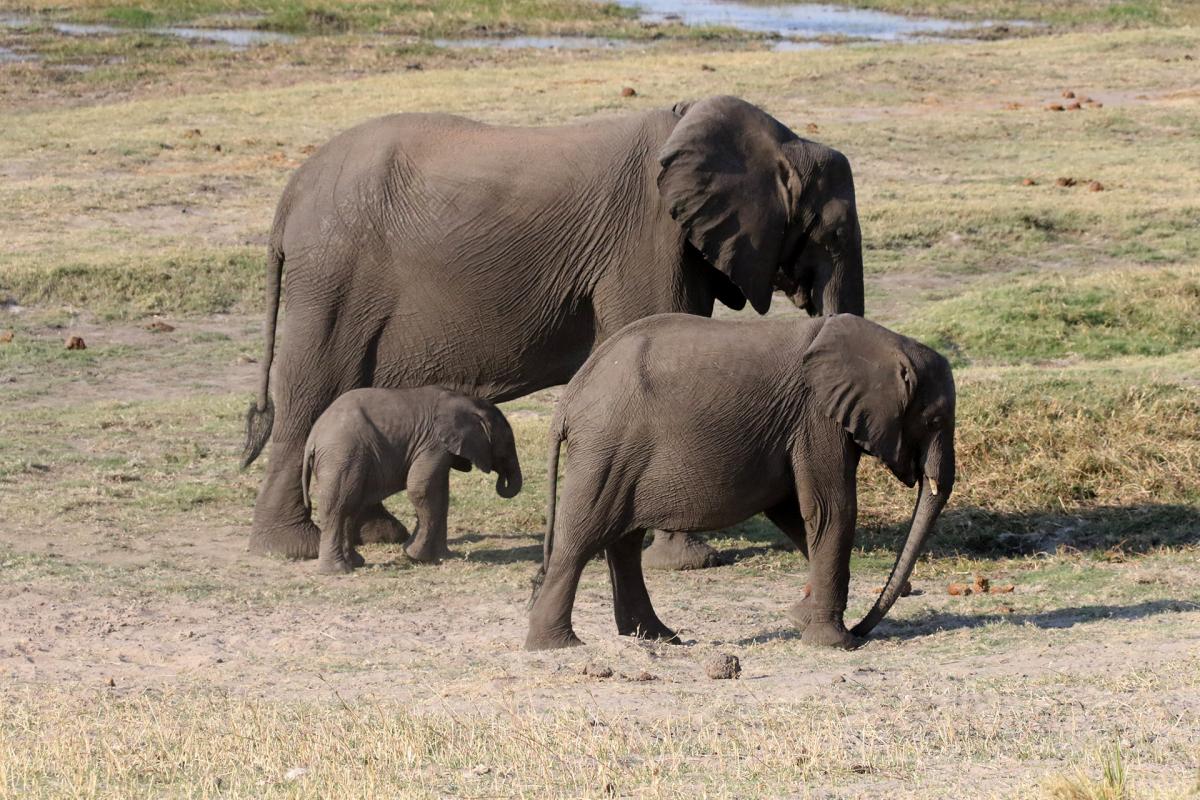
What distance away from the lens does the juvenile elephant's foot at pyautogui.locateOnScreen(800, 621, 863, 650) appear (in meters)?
8.14

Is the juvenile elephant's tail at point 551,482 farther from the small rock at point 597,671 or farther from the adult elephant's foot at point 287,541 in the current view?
the adult elephant's foot at point 287,541

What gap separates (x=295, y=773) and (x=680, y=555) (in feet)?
14.1

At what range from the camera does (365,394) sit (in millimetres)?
9914

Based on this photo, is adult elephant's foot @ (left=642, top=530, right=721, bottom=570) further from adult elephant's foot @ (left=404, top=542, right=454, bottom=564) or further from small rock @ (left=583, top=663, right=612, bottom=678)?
small rock @ (left=583, top=663, right=612, bottom=678)

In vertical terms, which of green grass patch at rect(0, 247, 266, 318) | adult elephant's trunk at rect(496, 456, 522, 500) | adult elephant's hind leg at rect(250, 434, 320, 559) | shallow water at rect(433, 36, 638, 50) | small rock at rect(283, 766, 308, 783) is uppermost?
small rock at rect(283, 766, 308, 783)

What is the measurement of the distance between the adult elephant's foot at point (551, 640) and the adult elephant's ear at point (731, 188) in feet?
8.07

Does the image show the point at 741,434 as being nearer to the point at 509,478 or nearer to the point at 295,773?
the point at 295,773

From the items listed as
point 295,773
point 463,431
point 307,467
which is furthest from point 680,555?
point 295,773

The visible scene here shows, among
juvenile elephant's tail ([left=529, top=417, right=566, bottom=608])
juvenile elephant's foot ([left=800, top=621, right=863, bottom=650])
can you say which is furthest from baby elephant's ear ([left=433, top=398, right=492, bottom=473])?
juvenile elephant's foot ([left=800, top=621, right=863, bottom=650])

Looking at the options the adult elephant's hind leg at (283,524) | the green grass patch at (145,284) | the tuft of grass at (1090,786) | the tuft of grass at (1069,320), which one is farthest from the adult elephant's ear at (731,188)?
the green grass patch at (145,284)

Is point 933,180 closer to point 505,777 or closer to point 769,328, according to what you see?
point 769,328

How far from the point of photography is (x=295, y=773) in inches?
236

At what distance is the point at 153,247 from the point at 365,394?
9261 millimetres

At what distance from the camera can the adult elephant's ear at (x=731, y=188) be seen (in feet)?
31.7
